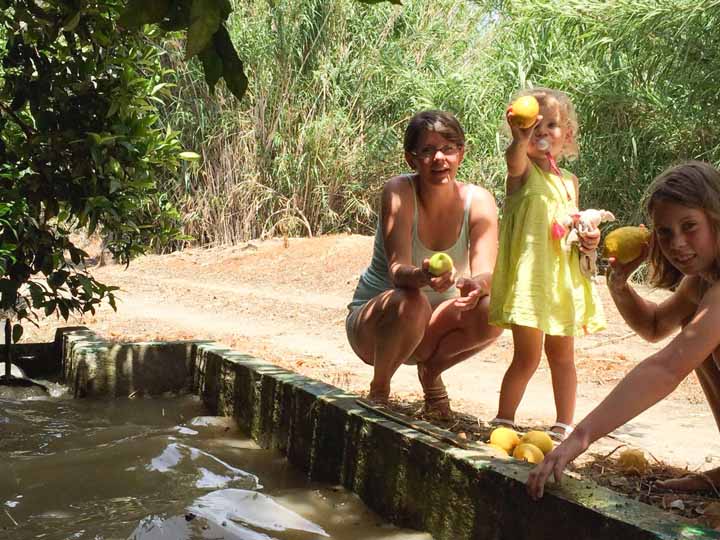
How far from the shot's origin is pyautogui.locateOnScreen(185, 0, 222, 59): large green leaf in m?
1.24

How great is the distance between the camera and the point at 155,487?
2920 mm

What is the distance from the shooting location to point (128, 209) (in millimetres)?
4023

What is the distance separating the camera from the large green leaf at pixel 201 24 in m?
1.24

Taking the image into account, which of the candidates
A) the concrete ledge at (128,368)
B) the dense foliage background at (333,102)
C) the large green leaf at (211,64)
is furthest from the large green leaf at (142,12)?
the dense foliage background at (333,102)

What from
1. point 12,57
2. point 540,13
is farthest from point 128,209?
point 540,13

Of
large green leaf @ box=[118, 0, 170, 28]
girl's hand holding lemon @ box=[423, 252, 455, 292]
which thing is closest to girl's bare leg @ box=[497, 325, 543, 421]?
girl's hand holding lemon @ box=[423, 252, 455, 292]

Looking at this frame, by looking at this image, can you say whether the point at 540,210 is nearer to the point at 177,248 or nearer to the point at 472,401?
the point at 472,401

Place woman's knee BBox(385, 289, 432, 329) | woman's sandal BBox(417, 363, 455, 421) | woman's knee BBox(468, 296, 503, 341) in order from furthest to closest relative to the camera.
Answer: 1. woman's sandal BBox(417, 363, 455, 421)
2. woman's knee BBox(468, 296, 503, 341)
3. woman's knee BBox(385, 289, 432, 329)

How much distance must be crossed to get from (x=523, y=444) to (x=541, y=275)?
1.05 metres

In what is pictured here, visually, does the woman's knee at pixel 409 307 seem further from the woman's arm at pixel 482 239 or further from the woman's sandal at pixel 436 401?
the woman's sandal at pixel 436 401

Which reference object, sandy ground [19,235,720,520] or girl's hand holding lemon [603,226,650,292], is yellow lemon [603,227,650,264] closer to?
girl's hand holding lemon [603,226,650,292]

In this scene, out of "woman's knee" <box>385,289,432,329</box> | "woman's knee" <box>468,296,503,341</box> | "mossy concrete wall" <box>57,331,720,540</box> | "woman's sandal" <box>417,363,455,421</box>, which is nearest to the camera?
"mossy concrete wall" <box>57,331,720,540</box>

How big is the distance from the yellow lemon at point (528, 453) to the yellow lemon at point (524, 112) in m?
1.29

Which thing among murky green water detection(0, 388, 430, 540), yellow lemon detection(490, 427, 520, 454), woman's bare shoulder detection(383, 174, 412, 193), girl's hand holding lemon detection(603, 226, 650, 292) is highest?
woman's bare shoulder detection(383, 174, 412, 193)
